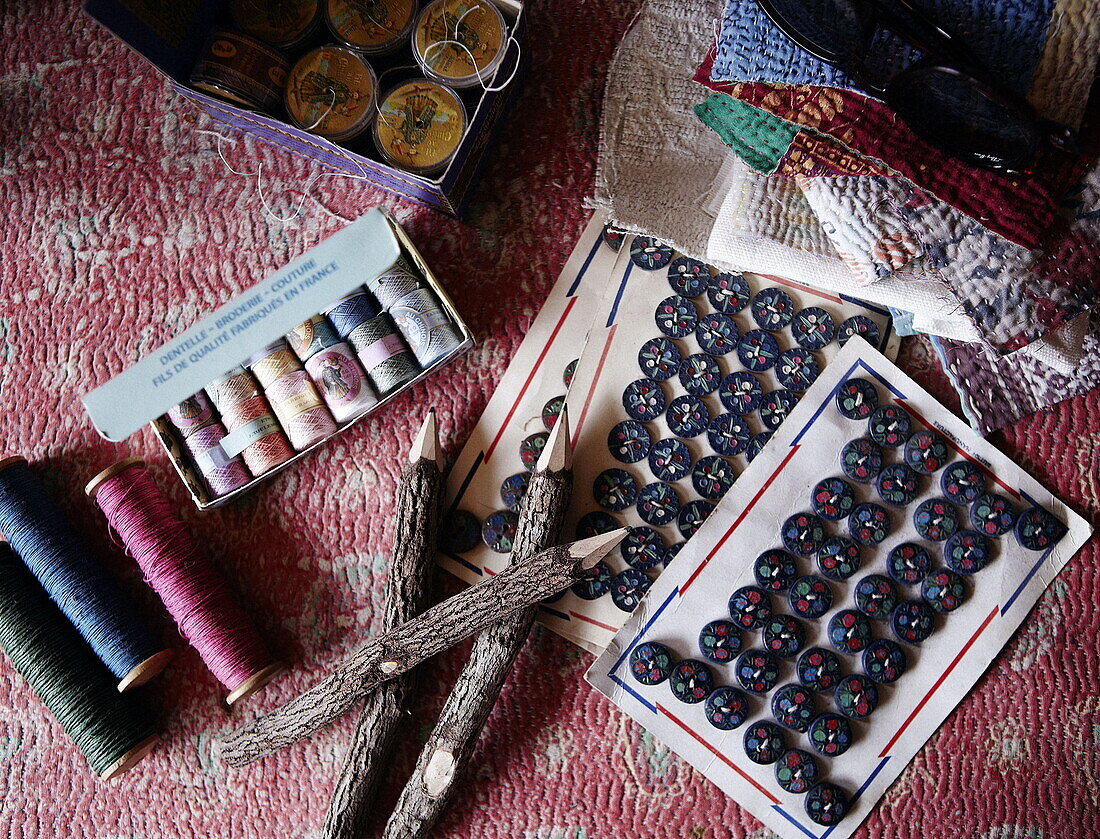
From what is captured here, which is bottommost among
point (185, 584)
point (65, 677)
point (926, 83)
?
point (65, 677)

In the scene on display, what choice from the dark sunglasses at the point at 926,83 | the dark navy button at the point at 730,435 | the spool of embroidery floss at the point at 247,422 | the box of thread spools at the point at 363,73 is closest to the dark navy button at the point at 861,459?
the dark navy button at the point at 730,435

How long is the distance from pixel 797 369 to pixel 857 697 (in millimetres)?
403

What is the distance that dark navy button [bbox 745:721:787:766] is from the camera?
0.96m

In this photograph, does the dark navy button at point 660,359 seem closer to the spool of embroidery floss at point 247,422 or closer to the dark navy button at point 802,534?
the dark navy button at point 802,534

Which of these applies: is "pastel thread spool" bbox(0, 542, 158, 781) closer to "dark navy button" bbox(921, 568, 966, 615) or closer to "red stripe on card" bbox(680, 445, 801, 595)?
"red stripe on card" bbox(680, 445, 801, 595)

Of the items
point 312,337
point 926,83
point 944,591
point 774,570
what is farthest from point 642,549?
point 926,83

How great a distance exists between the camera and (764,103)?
828mm

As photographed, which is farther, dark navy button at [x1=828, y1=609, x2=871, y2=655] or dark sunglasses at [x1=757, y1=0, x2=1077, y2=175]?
dark navy button at [x1=828, y1=609, x2=871, y2=655]

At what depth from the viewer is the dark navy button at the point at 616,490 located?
0.99 metres

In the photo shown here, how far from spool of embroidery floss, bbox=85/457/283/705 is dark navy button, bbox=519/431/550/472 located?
0.40m

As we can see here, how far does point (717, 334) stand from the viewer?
997 millimetres

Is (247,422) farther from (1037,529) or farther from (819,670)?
(1037,529)

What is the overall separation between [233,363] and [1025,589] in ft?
3.10

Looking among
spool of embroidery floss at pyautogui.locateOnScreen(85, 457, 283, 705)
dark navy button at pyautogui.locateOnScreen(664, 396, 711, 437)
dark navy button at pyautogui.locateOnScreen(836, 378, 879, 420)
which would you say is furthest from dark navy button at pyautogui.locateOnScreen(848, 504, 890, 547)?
spool of embroidery floss at pyautogui.locateOnScreen(85, 457, 283, 705)
